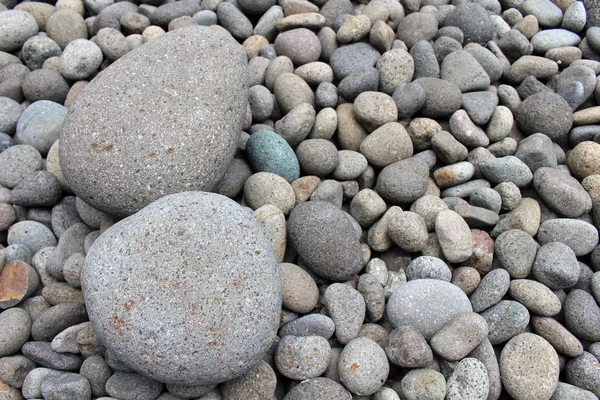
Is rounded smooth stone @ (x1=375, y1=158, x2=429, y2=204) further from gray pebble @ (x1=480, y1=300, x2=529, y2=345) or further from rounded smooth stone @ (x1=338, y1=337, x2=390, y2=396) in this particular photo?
rounded smooth stone @ (x1=338, y1=337, x2=390, y2=396)

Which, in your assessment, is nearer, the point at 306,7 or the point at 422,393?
the point at 422,393

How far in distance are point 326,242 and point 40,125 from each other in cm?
194

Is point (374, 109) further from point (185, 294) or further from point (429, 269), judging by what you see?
point (185, 294)

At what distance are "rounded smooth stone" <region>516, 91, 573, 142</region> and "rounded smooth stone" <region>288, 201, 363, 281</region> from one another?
1455 millimetres

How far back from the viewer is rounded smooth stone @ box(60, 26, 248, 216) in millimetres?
2330

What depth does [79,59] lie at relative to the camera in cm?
317

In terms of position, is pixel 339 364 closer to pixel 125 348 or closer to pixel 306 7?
pixel 125 348

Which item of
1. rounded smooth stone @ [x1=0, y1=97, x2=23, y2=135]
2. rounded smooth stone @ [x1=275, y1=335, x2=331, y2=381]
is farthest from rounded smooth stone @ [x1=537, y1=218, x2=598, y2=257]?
rounded smooth stone @ [x1=0, y1=97, x2=23, y2=135]

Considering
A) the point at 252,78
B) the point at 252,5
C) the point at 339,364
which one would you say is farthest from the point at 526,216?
the point at 252,5

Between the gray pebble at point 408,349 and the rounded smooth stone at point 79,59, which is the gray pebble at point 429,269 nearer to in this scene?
the gray pebble at point 408,349

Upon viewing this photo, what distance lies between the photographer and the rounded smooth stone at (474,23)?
3.47m

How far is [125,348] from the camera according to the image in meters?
1.93

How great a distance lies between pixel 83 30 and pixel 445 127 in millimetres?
2671

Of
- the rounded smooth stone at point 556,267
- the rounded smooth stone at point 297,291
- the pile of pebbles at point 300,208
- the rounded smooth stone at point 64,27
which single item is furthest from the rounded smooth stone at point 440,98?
the rounded smooth stone at point 64,27
